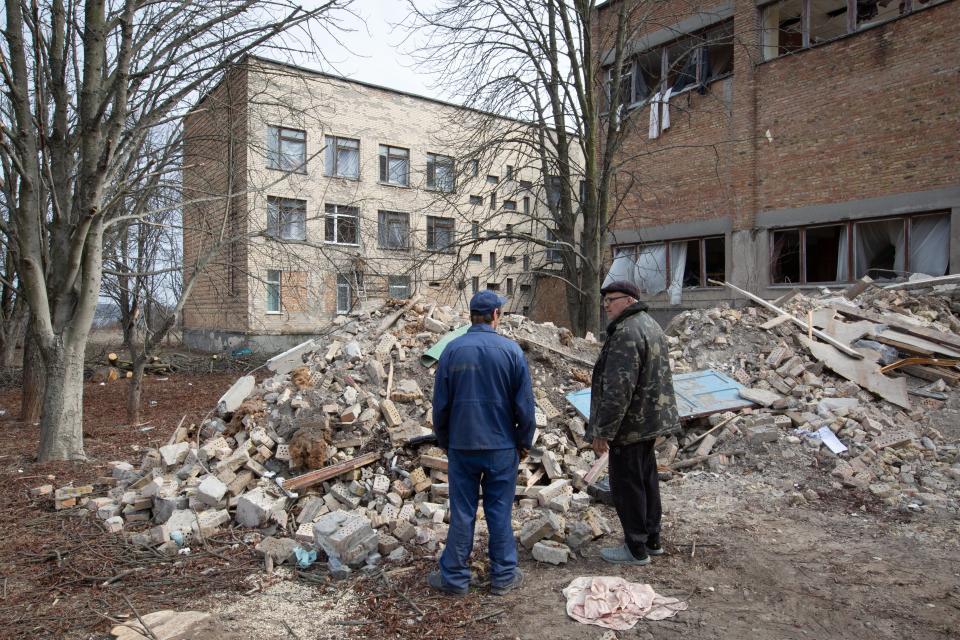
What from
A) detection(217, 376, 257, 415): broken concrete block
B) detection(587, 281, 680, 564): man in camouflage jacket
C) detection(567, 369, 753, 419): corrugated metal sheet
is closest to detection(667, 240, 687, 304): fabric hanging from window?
detection(567, 369, 753, 419): corrugated metal sheet

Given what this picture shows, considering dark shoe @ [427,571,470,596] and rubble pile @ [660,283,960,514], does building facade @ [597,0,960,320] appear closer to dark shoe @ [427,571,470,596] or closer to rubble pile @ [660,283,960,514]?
rubble pile @ [660,283,960,514]

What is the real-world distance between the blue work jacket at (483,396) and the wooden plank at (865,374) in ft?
20.6

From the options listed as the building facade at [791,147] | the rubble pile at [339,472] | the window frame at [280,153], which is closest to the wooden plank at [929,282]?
the building facade at [791,147]

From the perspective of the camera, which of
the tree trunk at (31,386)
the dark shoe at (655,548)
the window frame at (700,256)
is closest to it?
the dark shoe at (655,548)

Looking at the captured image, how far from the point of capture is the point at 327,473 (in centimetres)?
→ 571

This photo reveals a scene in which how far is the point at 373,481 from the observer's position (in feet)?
18.8

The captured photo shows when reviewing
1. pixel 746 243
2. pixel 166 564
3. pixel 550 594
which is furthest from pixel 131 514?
pixel 746 243

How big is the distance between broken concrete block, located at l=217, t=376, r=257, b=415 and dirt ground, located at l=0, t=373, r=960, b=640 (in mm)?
1909

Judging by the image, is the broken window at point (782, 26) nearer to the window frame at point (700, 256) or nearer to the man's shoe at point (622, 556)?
the window frame at point (700, 256)

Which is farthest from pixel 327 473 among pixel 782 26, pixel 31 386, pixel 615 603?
pixel 782 26

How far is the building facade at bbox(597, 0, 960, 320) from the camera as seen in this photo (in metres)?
12.4

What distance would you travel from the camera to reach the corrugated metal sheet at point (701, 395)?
712cm

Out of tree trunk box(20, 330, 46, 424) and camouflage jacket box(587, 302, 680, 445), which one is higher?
camouflage jacket box(587, 302, 680, 445)

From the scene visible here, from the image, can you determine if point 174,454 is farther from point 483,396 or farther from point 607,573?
point 607,573
